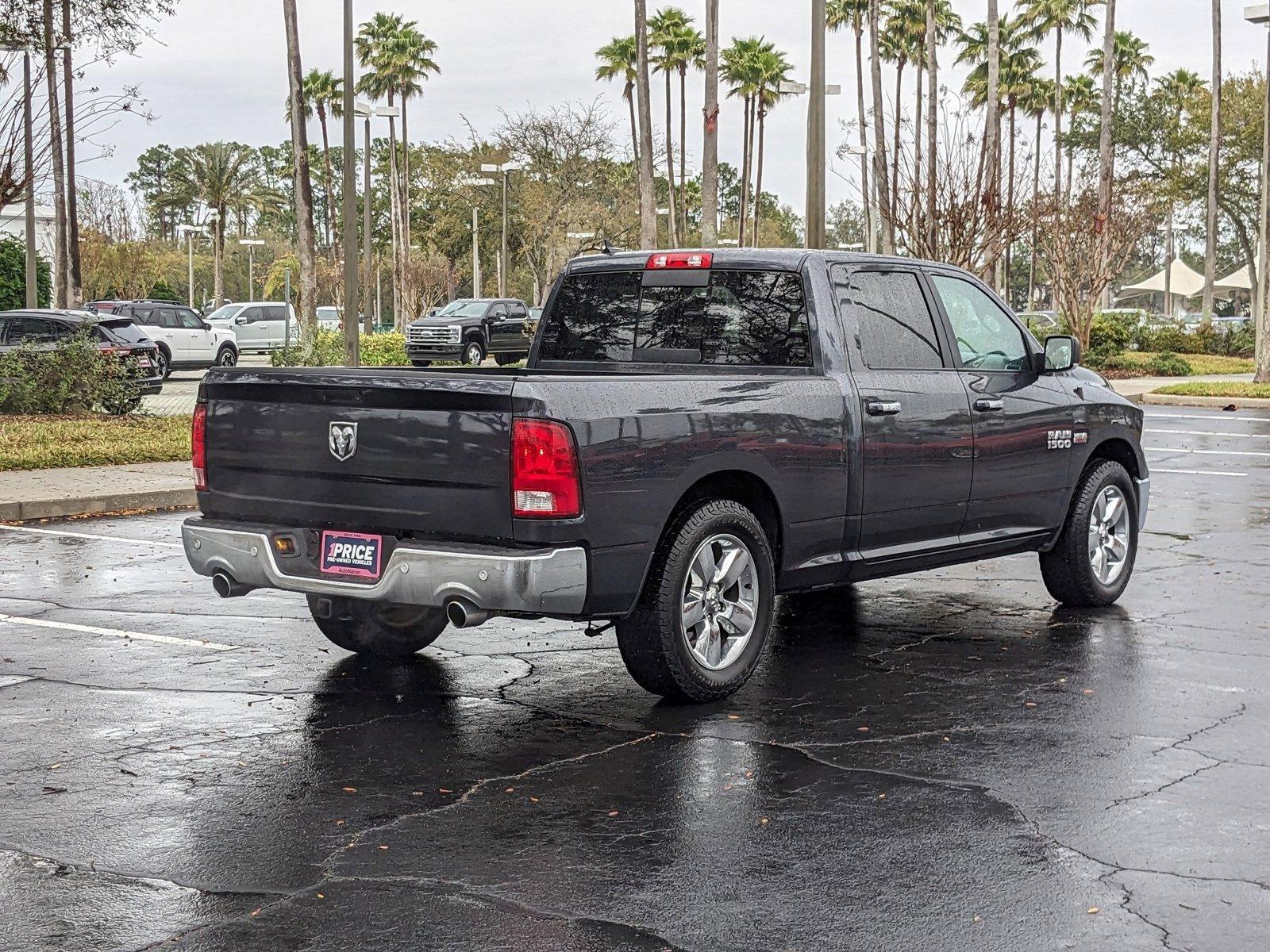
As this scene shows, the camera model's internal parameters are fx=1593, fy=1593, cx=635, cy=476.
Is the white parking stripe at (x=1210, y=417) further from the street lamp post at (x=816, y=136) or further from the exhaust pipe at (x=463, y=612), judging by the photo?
the exhaust pipe at (x=463, y=612)

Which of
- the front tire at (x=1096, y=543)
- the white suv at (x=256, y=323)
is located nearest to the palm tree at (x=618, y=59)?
the white suv at (x=256, y=323)

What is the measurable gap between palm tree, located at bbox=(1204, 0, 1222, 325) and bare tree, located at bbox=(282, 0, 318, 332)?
104 ft

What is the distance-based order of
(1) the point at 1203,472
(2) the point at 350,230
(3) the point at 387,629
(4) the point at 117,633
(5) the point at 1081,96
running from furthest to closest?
(5) the point at 1081,96 → (2) the point at 350,230 → (1) the point at 1203,472 → (4) the point at 117,633 → (3) the point at 387,629

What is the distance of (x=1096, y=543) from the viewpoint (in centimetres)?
943

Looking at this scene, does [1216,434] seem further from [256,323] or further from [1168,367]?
[256,323]

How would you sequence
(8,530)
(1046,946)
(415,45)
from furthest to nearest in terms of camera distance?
(415,45), (8,530), (1046,946)

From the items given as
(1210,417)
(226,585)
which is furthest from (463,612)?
(1210,417)

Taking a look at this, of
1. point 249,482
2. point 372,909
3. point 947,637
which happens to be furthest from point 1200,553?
point 372,909

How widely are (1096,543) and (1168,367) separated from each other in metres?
32.4

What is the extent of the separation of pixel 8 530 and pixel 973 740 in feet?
30.4

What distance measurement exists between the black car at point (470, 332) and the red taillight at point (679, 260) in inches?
1358

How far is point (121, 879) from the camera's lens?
4.73 meters

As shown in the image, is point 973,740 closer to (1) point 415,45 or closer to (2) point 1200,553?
(2) point 1200,553

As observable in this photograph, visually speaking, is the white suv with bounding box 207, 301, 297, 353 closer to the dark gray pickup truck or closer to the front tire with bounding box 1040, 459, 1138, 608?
the front tire with bounding box 1040, 459, 1138, 608
